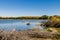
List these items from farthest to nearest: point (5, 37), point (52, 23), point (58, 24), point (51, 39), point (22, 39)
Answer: point (52, 23) → point (58, 24) → point (51, 39) → point (22, 39) → point (5, 37)

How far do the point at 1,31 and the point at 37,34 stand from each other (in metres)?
8.65

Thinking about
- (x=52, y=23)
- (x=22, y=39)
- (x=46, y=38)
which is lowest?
(x=52, y=23)

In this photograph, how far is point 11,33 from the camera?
1036cm

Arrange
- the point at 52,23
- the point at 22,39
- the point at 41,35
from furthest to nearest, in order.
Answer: the point at 52,23 < the point at 41,35 < the point at 22,39

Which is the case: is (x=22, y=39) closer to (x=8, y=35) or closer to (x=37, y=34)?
(x=8, y=35)

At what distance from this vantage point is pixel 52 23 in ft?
139

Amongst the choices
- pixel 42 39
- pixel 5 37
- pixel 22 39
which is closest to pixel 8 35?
pixel 5 37

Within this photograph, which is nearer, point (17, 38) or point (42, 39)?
point (17, 38)

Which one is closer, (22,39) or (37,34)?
(22,39)

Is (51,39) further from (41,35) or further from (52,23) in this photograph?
(52,23)

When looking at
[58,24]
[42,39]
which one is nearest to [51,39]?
[42,39]

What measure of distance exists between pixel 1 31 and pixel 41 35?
844 centimetres

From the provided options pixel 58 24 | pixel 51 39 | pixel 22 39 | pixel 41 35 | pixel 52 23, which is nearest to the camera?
pixel 22 39

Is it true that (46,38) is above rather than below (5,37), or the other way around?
below
